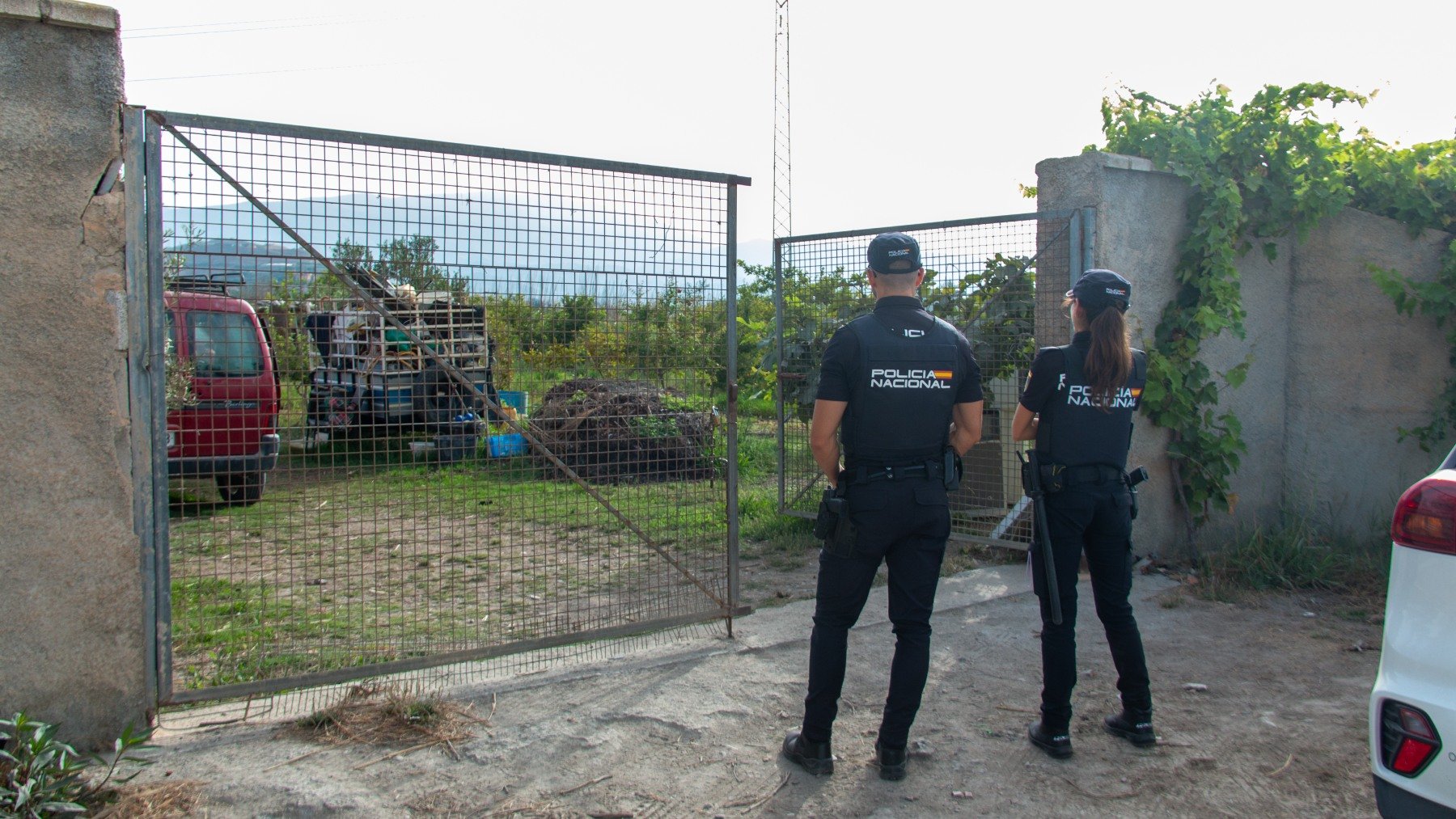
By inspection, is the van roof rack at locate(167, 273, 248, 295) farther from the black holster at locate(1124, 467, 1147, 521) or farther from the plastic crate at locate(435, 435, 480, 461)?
the black holster at locate(1124, 467, 1147, 521)

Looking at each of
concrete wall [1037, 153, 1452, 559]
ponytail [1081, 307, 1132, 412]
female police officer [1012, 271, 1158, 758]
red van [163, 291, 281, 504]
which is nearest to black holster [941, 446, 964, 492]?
female police officer [1012, 271, 1158, 758]

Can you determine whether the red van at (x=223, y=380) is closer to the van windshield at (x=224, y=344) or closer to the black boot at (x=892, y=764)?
the van windshield at (x=224, y=344)

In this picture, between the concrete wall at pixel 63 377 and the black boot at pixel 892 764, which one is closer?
the concrete wall at pixel 63 377

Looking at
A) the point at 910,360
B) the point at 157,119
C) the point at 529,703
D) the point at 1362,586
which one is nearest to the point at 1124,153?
the point at 1362,586

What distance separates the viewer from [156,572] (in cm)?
349

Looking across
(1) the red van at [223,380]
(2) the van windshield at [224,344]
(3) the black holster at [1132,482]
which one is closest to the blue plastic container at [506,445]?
(1) the red van at [223,380]

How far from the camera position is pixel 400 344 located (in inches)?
153

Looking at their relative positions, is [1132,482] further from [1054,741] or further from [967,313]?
[967,313]

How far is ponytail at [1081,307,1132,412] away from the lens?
3541 millimetres

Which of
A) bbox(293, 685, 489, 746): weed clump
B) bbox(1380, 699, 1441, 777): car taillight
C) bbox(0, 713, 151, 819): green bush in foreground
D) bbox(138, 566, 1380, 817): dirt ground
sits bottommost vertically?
bbox(138, 566, 1380, 817): dirt ground

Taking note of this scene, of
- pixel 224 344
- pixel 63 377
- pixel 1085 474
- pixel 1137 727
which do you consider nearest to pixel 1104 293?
Result: pixel 1085 474

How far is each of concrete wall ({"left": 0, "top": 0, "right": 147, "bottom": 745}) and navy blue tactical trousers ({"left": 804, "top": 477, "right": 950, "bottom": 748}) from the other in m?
2.43

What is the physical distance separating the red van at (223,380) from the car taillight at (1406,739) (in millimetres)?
3505

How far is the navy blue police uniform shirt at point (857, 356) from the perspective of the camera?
3.32 m
